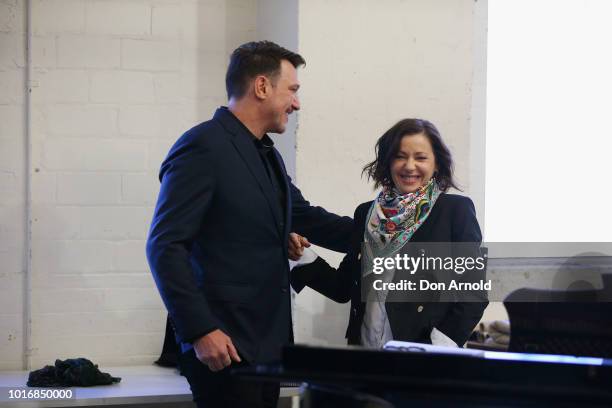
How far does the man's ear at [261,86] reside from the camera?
2.57 meters

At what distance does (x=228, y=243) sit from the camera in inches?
93.4

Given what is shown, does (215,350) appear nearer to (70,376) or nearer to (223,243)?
(223,243)

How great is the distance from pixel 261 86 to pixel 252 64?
2.9 inches

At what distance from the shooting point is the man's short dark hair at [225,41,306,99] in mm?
2584

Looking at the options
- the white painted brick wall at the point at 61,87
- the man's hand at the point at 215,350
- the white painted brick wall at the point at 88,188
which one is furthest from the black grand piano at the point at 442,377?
the white painted brick wall at the point at 61,87

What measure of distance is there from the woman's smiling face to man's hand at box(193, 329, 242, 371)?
85cm

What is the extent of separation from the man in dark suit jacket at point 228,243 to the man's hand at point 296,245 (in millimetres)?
106

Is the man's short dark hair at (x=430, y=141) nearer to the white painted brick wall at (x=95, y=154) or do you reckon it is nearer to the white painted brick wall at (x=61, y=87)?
the white painted brick wall at (x=95, y=154)

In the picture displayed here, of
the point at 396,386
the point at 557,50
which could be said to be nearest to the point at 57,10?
the point at 557,50

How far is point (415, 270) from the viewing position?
2.65 meters

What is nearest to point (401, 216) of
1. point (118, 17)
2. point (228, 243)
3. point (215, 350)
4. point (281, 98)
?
point (281, 98)

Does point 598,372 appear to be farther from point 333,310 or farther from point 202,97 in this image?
point 202,97

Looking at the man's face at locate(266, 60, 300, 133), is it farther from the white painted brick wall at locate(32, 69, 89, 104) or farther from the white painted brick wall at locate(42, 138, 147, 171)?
the white painted brick wall at locate(32, 69, 89, 104)

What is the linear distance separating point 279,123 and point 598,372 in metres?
1.51
